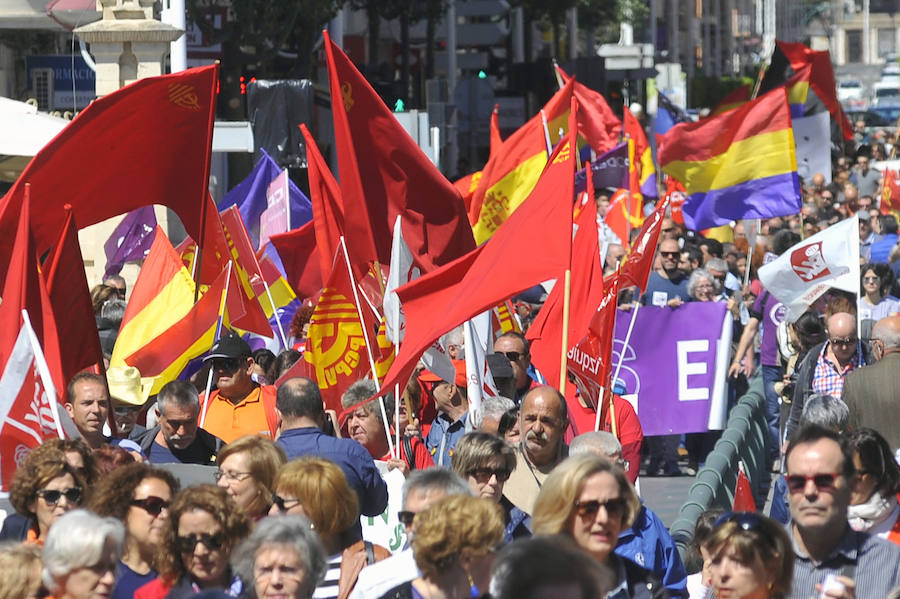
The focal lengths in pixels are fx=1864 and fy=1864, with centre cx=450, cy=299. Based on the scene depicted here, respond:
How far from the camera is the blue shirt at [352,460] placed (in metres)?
7.11

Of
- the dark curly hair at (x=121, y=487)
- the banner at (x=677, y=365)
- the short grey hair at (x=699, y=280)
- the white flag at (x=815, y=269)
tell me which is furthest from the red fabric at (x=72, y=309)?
the short grey hair at (x=699, y=280)

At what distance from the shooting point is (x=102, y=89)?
55.5 feet

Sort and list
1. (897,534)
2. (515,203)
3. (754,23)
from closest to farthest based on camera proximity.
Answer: (897,534), (515,203), (754,23)

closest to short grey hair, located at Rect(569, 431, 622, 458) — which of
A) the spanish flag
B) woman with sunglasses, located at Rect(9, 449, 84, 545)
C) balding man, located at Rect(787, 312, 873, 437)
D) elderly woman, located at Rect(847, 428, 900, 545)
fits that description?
elderly woman, located at Rect(847, 428, 900, 545)

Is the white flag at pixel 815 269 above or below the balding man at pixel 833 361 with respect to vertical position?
above

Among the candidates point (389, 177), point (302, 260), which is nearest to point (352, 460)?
point (389, 177)

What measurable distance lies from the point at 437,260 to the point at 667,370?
9.71ft

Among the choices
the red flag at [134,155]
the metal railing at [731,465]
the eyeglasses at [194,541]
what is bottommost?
the metal railing at [731,465]

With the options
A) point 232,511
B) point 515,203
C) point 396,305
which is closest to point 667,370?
point 515,203

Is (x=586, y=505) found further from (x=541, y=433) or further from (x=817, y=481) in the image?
(x=541, y=433)

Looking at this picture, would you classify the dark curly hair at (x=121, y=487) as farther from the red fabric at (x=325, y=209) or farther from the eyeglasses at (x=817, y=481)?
the red fabric at (x=325, y=209)

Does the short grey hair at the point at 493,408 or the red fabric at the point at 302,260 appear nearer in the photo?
the short grey hair at the point at 493,408

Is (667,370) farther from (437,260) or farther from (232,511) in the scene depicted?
(232,511)

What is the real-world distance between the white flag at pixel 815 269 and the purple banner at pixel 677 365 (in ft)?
Answer: 2.83
